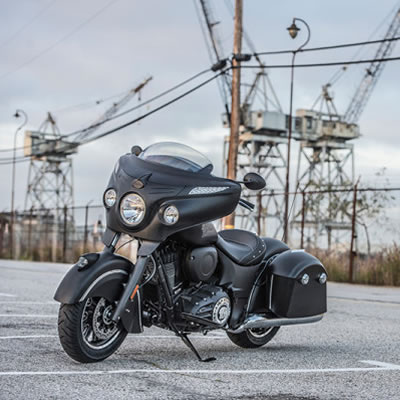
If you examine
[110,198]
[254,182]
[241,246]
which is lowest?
[241,246]

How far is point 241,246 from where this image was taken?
23.5 feet

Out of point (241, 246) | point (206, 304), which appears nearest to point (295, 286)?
point (241, 246)

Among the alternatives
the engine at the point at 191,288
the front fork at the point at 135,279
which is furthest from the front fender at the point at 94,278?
the engine at the point at 191,288

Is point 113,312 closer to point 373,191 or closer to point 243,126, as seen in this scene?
point 373,191

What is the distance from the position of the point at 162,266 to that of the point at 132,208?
495mm

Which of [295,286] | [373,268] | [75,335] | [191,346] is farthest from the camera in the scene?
[373,268]

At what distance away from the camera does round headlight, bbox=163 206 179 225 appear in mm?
6129

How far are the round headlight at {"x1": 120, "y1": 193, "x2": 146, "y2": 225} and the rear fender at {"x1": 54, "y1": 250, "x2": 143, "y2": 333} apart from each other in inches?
12.7

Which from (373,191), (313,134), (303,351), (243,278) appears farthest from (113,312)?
(313,134)

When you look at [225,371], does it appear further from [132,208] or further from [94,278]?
[132,208]

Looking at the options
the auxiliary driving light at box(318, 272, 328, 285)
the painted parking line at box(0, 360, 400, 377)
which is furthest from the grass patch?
the painted parking line at box(0, 360, 400, 377)

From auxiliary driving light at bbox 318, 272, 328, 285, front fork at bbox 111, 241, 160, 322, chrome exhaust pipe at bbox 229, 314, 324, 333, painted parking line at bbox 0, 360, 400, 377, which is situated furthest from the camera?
auxiliary driving light at bbox 318, 272, 328, 285

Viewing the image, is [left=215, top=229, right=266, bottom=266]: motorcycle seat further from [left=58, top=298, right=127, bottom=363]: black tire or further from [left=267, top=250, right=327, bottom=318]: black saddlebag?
[left=58, top=298, right=127, bottom=363]: black tire

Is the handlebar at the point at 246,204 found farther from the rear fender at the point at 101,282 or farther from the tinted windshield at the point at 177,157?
the rear fender at the point at 101,282
